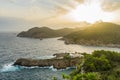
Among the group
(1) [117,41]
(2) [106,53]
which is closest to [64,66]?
(2) [106,53]

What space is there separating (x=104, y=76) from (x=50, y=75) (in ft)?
101

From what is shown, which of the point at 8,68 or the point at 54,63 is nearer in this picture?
the point at 8,68

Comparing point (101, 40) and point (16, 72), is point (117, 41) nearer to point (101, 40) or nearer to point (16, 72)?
point (101, 40)

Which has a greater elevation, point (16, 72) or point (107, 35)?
point (107, 35)

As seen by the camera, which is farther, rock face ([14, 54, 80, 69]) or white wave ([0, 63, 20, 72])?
rock face ([14, 54, 80, 69])

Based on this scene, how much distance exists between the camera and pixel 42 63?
8475 centimetres

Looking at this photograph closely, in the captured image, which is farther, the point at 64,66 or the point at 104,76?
the point at 64,66

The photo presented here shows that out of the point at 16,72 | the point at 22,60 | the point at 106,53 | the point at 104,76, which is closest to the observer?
the point at 104,76

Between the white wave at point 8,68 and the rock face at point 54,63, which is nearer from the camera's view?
the white wave at point 8,68

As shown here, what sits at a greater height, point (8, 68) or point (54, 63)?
point (54, 63)

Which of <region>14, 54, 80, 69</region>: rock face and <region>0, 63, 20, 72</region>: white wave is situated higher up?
<region>14, 54, 80, 69</region>: rock face

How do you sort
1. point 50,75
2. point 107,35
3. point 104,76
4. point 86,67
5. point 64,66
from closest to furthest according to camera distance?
1. point 104,76
2. point 86,67
3. point 50,75
4. point 64,66
5. point 107,35

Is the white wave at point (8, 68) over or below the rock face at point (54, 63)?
below

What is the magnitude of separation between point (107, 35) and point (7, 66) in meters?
127
